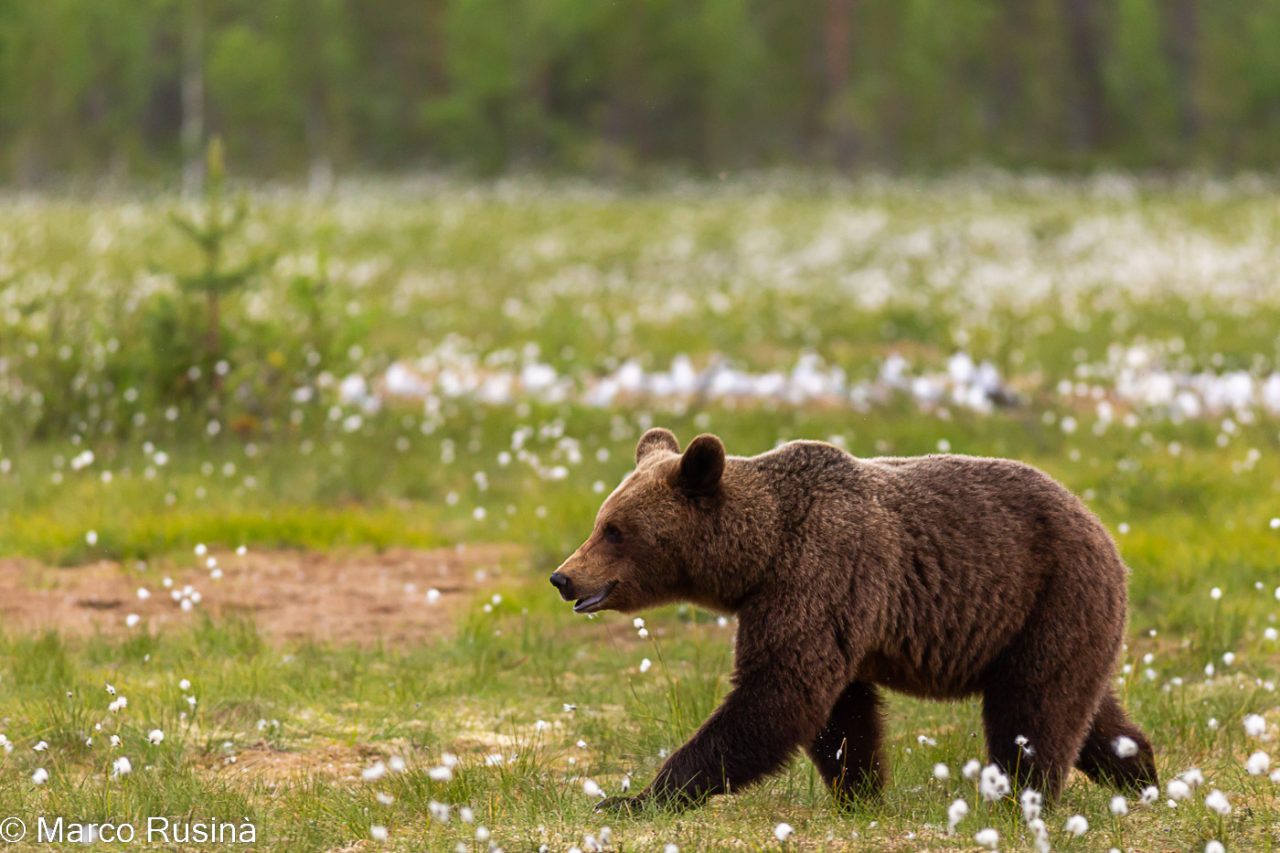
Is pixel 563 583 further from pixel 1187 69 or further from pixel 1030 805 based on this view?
pixel 1187 69

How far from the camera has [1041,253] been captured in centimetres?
2244

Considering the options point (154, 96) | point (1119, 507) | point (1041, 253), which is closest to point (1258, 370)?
point (1119, 507)

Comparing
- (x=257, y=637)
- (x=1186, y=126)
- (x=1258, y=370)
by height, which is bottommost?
(x=257, y=637)

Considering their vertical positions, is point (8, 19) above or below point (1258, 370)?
above

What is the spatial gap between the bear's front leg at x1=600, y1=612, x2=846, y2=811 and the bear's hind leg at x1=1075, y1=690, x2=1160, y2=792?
1177 millimetres

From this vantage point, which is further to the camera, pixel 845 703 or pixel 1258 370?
pixel 1258 370

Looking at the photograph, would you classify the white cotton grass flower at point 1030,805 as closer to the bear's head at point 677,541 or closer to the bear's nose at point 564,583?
the bear's head at point 677,541

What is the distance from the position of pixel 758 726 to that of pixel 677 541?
0.72 meters

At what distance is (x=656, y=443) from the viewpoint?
19.1 feet

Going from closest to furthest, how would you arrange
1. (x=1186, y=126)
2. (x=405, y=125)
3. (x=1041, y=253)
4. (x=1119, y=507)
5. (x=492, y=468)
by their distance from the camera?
(x=1119, y=507) < (x=492, y=468) < (x=1041, y=253) < (x=1186, y=126) < (x=405, y=125)

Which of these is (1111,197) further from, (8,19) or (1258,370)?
(8,19)

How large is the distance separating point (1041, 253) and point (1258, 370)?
10029 millimetres

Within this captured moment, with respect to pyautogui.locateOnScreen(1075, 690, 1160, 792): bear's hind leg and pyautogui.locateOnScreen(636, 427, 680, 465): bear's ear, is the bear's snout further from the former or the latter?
pyautogui.locateOnScreen(1075, 690, 1160, 792): bear's hind leg

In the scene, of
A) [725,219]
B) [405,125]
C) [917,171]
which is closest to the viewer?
[725,219]
